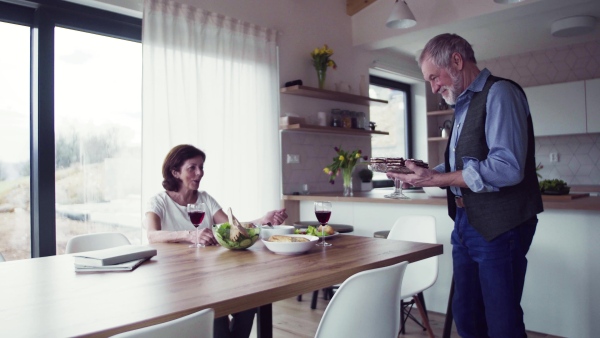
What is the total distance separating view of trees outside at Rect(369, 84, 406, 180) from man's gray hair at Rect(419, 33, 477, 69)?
3.89 metres

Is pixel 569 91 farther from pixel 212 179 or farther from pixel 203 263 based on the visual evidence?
pixel 203 263

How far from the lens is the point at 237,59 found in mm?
3750

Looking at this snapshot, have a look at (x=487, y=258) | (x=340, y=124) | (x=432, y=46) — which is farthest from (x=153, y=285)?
(x=340, y=124)

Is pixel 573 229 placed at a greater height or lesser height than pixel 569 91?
lesser

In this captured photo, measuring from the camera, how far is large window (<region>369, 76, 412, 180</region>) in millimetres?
5812

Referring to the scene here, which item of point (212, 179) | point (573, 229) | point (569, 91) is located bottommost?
point (573, 229)

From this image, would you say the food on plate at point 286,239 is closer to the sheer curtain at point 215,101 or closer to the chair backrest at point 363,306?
the chair backrest at point 363,306

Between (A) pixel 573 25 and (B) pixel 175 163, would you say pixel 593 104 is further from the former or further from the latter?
(B) pixel 175 163

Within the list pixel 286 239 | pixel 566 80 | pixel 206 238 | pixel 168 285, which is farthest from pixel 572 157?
pixel 168 285

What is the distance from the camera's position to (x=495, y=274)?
1.63 metres

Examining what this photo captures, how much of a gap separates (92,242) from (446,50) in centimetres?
176

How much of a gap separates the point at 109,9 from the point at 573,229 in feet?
10.6

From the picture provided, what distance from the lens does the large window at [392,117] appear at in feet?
19.1

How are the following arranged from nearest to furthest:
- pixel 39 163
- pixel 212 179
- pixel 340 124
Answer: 1. pixel 39 163
2. pixel 212 179
3. pixel 340 124
